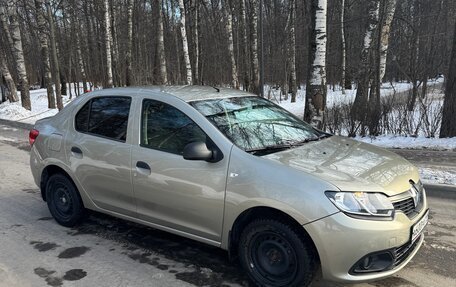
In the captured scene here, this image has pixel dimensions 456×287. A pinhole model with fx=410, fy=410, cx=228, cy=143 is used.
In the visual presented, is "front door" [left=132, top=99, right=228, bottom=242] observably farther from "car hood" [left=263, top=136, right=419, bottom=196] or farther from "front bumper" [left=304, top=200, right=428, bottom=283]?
"front bumper" [left=304, top=200, right=428, bottom=283]

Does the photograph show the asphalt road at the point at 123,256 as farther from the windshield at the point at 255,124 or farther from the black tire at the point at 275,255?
the windshield at the point at 255,124

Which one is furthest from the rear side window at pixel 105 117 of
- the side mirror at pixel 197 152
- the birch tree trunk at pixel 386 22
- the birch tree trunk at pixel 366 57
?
the birch tree trunk at pixel 386 22

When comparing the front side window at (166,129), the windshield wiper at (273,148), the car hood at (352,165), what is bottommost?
the car hood at (352,165)

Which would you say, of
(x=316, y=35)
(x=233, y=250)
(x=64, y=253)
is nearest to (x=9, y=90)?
(x=316, y=35)

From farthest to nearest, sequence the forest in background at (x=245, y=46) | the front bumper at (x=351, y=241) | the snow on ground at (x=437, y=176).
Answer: the forest in background at (x=245, y=46) → the snow on ground at (x=437, y=176) → the front bumper at (x=351, y=241)

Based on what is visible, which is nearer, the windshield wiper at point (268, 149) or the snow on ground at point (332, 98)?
the windshield wiper at point (268, 149)

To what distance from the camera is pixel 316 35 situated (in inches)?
326

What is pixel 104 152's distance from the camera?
14.6 feet

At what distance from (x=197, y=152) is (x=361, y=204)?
4.60 feet

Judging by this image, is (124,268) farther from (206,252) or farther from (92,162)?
(92,162)

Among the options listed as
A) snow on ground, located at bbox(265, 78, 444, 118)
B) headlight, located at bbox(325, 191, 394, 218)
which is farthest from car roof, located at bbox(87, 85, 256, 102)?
snow on ground, located at bbox(265, 78, 444, 118)

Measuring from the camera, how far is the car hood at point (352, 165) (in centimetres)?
319

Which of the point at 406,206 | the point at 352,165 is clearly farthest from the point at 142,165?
the point at 406,206

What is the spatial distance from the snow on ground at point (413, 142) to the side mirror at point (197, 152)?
653 cm
